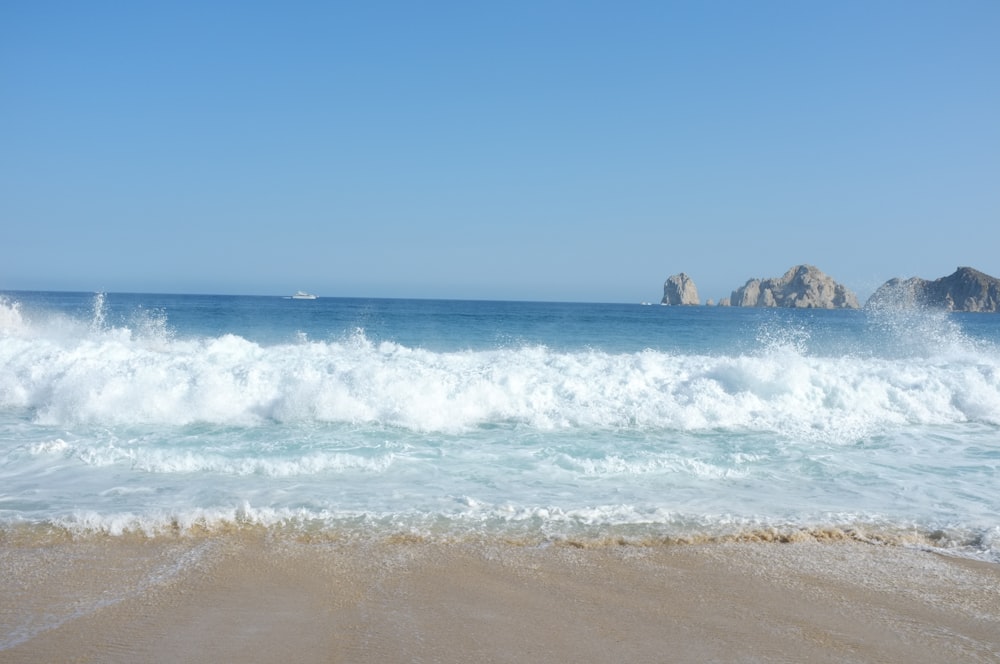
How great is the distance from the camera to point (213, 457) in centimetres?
807

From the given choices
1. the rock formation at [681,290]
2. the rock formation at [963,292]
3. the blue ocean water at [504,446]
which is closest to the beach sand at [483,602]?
the blue ocean water at [504,446]

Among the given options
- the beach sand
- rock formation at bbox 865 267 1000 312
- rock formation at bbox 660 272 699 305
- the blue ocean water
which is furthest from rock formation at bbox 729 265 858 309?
the beach sand

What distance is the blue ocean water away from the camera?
5.97 meters

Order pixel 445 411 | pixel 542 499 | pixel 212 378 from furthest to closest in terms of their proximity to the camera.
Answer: pixel 212 378 < pixel 445 411 < pixel 542 499

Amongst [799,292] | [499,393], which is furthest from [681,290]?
[499,393]

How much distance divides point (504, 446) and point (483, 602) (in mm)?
4853

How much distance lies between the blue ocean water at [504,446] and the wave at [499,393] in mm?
44

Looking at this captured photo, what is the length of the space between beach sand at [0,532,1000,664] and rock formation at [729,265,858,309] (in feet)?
364

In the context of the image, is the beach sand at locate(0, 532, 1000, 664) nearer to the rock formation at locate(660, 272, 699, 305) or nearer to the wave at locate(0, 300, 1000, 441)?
the wave at locate(0, 300, 1000, 441)

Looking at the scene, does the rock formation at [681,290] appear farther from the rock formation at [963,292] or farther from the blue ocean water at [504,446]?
the blue ocean water at [504,446]

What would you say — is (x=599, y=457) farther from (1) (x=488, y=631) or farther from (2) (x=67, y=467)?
(2) (x=67, y=467)

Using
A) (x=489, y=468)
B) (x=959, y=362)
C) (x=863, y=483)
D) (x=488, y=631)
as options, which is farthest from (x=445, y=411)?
(x=959, y=362)

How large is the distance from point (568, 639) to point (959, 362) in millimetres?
16191

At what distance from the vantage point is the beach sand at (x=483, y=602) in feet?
12.1
